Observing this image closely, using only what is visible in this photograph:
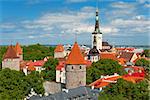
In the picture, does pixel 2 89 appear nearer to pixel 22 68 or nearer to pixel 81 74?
pixel 81 74

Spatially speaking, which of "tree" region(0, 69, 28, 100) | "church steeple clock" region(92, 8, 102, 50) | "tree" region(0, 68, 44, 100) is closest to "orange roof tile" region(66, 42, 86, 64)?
"tree" region(0, 68, 44, 100)

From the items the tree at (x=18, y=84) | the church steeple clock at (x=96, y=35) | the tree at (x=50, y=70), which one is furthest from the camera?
the church steeple clock at (x=96, y=35)

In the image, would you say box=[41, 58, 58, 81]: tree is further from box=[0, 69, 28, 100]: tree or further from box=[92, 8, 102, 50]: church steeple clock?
box=[92, 8, 102, 50]: church steeple clock

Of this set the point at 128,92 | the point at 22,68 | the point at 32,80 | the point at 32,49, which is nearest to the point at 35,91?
the point at 32,80

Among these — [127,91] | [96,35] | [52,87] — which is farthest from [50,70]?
[96,35]

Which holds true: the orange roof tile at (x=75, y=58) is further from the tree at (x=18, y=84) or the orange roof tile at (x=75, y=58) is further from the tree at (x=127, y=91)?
the tree at (x=127, y=91)

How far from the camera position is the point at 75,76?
2512 cm

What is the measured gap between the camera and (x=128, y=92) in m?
18.8

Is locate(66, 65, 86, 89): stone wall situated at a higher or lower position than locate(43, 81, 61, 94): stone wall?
higher

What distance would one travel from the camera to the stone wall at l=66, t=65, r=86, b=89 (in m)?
25.1

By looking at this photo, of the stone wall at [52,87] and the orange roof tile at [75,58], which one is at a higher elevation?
the orange roof tile at [75,58]

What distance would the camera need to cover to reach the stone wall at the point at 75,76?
25125 millimetres

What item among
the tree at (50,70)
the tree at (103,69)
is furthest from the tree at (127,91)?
the tree at (50,70)

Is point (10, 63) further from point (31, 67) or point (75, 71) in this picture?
point (75, 71)
